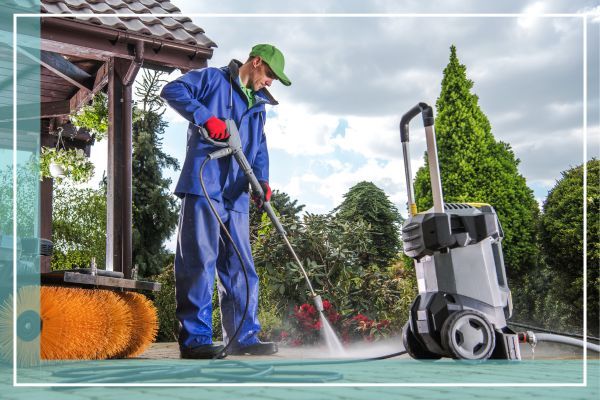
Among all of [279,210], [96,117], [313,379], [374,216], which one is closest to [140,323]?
[279,210]

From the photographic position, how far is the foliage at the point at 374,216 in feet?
11.4

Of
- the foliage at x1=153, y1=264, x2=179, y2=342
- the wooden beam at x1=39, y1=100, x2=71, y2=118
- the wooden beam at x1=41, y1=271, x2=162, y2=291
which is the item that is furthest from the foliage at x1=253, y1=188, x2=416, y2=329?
the wooden beam at x1=39, y1=100, x2=71, y2=118

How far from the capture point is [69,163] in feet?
12.6

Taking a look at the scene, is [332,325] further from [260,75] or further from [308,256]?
[260,75]

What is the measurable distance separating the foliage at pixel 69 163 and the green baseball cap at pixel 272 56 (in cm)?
120

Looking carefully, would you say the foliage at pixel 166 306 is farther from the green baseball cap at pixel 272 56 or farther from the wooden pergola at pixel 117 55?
the green baseball cap at pixel 272 56

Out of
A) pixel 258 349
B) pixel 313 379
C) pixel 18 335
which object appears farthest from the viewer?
pixel 258 349

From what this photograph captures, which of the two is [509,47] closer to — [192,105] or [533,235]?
[533,235]

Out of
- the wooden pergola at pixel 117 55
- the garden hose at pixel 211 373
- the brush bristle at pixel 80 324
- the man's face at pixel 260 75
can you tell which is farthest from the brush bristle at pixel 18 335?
the man's face at pixel 260 75

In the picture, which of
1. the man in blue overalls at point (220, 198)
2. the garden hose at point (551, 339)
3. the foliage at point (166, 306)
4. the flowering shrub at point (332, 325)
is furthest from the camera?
the foliage at point (166, 306)

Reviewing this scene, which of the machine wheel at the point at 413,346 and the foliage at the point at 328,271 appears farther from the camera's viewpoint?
the foliage at the point at 328,271

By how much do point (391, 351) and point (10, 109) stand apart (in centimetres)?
241

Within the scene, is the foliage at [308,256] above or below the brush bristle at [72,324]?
above

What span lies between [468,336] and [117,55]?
238 cm
